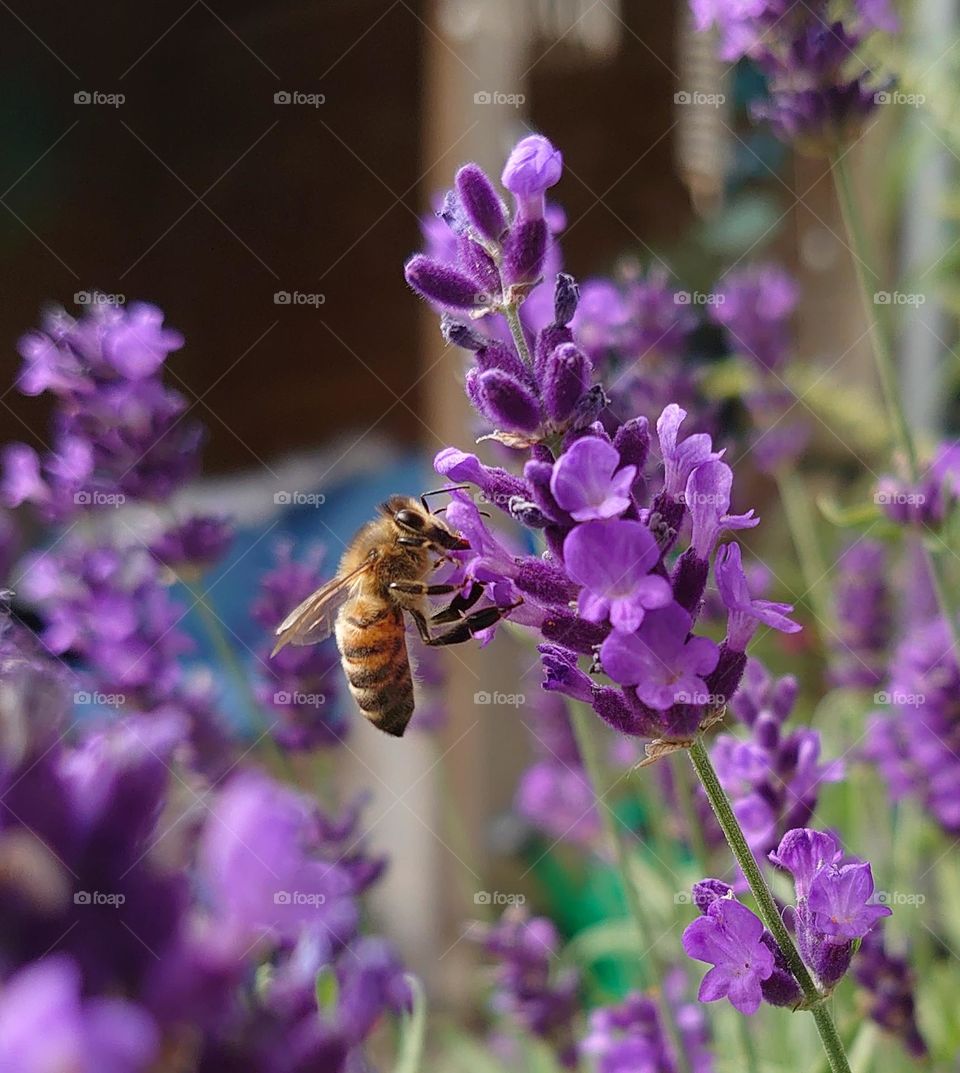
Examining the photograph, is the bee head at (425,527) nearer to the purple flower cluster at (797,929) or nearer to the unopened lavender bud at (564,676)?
the unopened lavender bud at (564,676)

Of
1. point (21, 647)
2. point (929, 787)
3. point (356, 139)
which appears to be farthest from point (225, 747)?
point (356, 139)

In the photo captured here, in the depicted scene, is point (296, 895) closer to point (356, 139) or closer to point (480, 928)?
point (480, 928)

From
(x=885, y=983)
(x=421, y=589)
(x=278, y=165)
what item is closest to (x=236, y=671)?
(x=421, y=589)

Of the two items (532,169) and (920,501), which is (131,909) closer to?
(532,169)

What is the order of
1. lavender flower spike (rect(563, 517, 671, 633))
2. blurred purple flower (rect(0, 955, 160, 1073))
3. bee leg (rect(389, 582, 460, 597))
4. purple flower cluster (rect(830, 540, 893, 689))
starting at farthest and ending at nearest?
1. purple flower cluster (rect(830, 540, 893, 689))
2. bee leg (rect(389, 582, 460, 597))
3. lavender flower spike (rect(563, 517, 671, 633))
4. blurred purple flower (rect(0, 955, 160, 1073))

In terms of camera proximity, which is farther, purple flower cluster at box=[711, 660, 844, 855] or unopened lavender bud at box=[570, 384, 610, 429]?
purple flower cluster at box=[711, 660, 844, 855]

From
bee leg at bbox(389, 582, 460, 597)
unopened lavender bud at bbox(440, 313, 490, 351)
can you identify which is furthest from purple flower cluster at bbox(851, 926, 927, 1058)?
unopened lavender bud at bbox(440, 313, 490, 351)

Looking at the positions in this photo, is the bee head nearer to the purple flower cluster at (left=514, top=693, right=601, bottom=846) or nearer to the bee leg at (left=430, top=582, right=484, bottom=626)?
the bee leg at (left=430, top=582, right=484, bottom=626)
